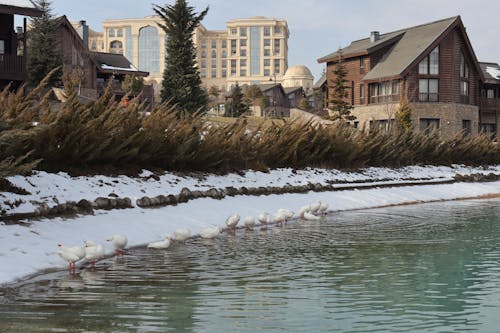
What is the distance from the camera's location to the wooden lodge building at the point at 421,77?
48.7 m

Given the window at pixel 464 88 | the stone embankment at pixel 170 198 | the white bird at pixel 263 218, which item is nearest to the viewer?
the stone embankment at pixel 170 198

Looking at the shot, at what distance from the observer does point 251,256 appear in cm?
1009

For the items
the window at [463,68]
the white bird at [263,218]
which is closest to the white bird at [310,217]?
the white bird at [263,218]

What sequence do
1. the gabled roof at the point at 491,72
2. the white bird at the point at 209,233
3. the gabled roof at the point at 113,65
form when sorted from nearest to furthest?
the white bird at the point at 209,233
the gabled roof at the point at 113,65
the gabled roof at the point at 491,72

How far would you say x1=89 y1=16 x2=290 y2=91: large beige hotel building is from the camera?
169 meters

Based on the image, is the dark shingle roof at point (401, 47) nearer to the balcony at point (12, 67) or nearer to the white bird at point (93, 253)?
the balcony at point (12, 67)

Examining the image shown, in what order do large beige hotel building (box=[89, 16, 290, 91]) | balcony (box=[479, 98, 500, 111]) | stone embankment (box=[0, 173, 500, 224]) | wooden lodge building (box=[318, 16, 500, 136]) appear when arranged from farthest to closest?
large beige hotel building (box=[89, 16, 290, 91]) < balcony (box=[479, 98, 500, 111]) < wooden lodge building (box=[318, 16, 500, 136]) < stone embankment (box=[0, 173, 500, 224])

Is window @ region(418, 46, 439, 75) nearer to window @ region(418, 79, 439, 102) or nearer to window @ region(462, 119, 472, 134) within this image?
window @ region(418, 79, 439, 102)

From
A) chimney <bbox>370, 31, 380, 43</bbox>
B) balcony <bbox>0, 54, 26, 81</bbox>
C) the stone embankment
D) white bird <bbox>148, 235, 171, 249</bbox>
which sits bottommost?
white bird <bbox>148, 235, 171, 249</bbox>

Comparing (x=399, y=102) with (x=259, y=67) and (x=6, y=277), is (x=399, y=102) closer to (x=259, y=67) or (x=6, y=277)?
(x=6, y=277)

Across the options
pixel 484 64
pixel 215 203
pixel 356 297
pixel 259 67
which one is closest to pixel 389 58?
pixel 484 64

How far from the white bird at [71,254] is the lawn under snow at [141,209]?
31 centimetres

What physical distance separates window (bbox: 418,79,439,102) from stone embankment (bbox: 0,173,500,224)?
25511mm

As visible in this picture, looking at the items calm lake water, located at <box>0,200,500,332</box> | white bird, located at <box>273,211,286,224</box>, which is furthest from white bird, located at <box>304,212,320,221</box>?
calm lake water, located at <box>0,200,500,332</box>
